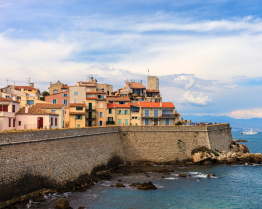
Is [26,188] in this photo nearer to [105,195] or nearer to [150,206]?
[105,195]

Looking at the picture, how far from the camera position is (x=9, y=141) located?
85.5 ft

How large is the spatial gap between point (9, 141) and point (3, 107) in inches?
533

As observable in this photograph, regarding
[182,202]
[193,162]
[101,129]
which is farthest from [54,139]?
[193,162]

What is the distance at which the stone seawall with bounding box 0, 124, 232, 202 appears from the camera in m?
26.1

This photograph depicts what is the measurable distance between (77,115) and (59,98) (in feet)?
31.8

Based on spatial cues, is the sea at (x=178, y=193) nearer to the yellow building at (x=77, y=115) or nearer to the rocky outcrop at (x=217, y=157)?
the rocky outcrop at (x=217, y=157)

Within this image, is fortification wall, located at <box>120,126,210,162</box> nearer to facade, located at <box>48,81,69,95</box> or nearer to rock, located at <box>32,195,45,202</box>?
rock, located at <box>32,195,45,202</box>

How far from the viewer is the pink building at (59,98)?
63144 mm

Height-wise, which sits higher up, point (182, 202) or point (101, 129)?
point (101, 129)

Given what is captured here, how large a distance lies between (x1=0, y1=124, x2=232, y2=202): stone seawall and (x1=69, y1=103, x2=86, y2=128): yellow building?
1037 centimetres

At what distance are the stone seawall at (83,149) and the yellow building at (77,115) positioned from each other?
10.4m

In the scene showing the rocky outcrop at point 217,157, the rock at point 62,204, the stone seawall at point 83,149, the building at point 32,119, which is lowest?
the rock at point 62,204

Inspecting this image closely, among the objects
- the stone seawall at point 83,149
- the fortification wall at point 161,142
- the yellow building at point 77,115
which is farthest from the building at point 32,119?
A: the fortification wall at point 161,142

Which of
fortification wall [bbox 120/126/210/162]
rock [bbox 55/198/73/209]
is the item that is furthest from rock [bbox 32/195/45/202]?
fortification wall [bbox 120/126/210/162]
